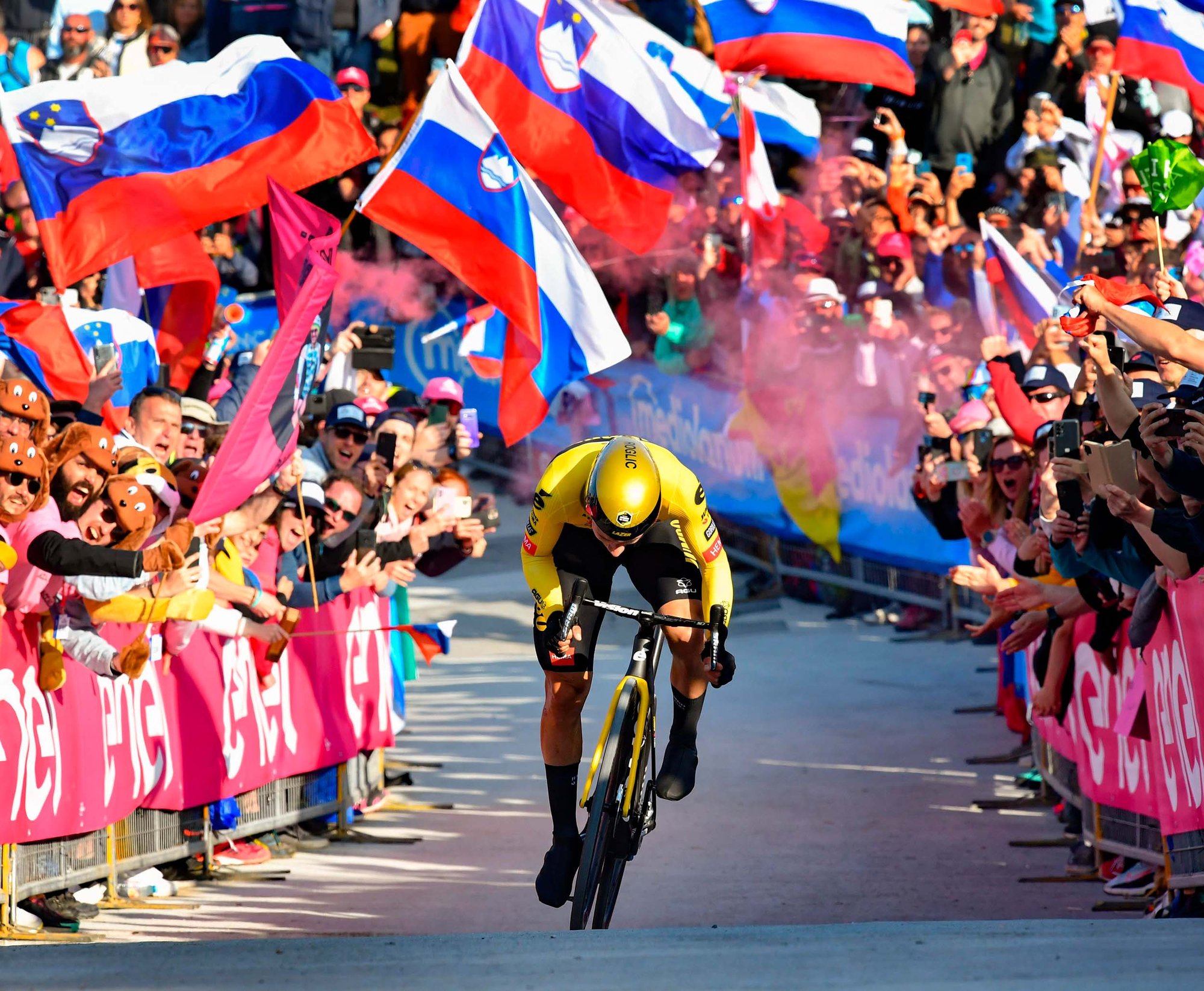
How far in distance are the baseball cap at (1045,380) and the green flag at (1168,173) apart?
1.74 meters

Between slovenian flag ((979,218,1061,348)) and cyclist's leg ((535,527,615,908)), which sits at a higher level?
slovenian flag ((979,218,1061,348))

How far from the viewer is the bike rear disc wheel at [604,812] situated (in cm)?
634

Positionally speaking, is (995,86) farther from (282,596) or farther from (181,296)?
(282,596)

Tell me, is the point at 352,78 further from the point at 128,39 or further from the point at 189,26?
the point at 189,26

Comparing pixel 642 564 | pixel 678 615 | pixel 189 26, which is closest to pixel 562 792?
pixel 678 615

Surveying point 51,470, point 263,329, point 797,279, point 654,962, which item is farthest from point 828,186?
point 654,962

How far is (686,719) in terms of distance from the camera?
22.8ft

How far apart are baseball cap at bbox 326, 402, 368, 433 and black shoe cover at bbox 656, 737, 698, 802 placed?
3946 mm

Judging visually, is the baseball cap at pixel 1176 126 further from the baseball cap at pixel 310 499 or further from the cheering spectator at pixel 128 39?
the cheering spectator at pixel 128 39

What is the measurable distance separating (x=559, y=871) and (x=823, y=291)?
9987 millimetres

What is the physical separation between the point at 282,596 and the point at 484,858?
1.71 meters

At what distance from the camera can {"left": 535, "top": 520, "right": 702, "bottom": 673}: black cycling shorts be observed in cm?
686

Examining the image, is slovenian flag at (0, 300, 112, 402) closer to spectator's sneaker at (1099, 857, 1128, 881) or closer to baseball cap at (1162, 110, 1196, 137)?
spectator's sneaker at (1099, 857, 1128, 881)

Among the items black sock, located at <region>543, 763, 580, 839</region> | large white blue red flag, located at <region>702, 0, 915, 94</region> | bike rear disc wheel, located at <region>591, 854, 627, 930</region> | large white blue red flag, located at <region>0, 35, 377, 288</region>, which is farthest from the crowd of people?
bike rear disc wheel, located at <region>591, 854, 627, 930</region>
